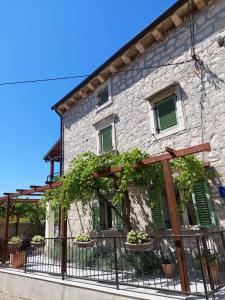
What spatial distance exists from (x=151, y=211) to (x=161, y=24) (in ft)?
20.9

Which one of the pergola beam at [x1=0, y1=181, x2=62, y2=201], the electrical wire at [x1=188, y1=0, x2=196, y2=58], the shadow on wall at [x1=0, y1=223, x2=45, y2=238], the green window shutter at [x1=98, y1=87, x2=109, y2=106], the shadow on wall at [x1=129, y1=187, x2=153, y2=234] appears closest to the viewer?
the electrical wire at [x1=188, y1=0, x2=196, y2=58]

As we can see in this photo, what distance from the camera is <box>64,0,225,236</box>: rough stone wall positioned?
6684mm

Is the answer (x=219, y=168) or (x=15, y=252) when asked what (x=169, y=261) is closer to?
(x=219, y=168)

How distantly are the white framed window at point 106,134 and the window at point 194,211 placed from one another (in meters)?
3.14

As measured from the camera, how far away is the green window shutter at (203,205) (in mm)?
6242

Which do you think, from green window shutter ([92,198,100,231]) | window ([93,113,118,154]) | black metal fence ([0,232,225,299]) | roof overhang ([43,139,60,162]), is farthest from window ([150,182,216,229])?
roof overhang ([43,139,60,162])

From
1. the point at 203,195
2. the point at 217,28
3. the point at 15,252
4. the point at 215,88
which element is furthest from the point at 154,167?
the point at 15,252

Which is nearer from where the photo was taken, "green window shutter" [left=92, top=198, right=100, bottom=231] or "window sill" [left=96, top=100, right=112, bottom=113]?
"green window shutter" [left=92, top=198, right=100, bottom=231]

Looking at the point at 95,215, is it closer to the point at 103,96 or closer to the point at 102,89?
the point at 103,96

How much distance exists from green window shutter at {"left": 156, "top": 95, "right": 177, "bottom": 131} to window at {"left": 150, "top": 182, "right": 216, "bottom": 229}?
7.24ft

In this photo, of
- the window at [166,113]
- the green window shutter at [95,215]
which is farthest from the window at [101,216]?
the window at [166,113]

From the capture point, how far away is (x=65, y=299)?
5426 mm

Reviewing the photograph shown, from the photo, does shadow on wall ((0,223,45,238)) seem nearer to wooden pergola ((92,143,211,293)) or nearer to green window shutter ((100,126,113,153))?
green window shutter ((100,126,113,153))

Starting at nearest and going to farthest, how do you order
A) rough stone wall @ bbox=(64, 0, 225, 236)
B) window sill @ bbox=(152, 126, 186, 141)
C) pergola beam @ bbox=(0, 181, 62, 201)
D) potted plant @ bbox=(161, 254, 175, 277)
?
potted plant @ bbox=(161, 254, 175, 277) < rough stone wall @ bbox=(64, 0, 225, 236) < window sill @ bbox=(152, 126, 186, 141) < pergola beam @ bbox=(0, 181, 62, 201)
